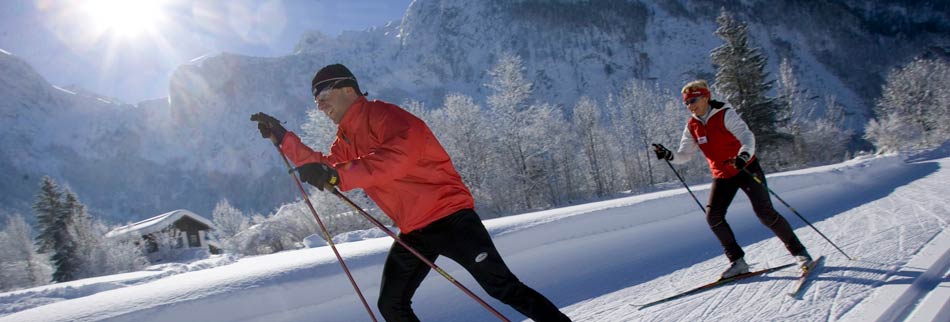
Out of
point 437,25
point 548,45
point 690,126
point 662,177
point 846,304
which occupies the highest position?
point 437,25

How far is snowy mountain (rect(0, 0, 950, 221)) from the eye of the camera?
100000mm

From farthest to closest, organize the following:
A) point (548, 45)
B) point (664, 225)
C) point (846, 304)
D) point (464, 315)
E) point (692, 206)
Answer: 1. point (548, 45)
2. point (692, 206)
3. point (664, 225)
4. point (464, 315)
5. point (846, 304)

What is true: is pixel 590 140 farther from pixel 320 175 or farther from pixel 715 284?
pixel 320 175

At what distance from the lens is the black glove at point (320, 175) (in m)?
1.99

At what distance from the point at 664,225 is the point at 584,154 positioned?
34.4 meters

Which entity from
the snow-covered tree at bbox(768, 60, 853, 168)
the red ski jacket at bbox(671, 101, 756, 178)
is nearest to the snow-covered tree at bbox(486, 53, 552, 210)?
the snow-covered tree at bbox(768, 60, 853, 168)

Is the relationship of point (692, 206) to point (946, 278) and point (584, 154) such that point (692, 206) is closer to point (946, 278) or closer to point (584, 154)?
point (946, 278)

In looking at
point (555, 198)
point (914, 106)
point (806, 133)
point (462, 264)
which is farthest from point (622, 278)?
point (914, 106)

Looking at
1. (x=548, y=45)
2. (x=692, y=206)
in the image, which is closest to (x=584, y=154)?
(x=692, y=206)

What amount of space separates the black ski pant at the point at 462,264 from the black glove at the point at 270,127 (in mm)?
930

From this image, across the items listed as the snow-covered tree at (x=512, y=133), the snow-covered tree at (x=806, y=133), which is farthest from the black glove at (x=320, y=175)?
the snow-covered tree at (x=806, y=133)

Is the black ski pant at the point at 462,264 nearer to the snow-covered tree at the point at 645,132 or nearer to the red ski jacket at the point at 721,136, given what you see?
the red ski jacket at the point at 721,136

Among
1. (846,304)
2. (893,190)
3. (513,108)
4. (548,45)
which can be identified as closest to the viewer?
(846,304)

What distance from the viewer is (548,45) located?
365 ft
